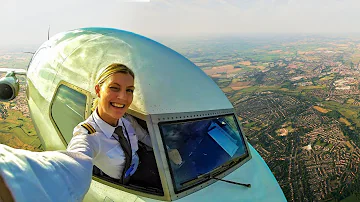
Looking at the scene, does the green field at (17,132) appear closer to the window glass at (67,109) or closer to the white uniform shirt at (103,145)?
the window glass at (67,109)

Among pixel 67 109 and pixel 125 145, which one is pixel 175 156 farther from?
pixel 67 109

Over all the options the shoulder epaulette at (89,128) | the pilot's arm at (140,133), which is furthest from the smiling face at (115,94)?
the pilot's arm at (140,133)

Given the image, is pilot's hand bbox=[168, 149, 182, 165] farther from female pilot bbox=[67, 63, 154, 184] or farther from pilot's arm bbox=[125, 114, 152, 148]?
female pilot bbox=[67, 63, 154, 184]

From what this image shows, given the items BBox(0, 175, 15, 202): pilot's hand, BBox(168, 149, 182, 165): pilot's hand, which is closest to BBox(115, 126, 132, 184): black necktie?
BBox(168, 149, 182, 165): pilot's hand

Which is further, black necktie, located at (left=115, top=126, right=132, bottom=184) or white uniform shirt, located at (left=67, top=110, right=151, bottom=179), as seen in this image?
black necktie, located at (left=115, top=126, right=132, bottom=184)

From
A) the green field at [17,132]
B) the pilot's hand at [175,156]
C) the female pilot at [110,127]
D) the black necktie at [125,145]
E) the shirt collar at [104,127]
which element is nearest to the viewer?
the female pilot at [110,127]

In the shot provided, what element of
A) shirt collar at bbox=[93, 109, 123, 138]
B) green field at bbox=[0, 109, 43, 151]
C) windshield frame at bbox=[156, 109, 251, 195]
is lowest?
green field at bbox=[0, 109, 43, 151]

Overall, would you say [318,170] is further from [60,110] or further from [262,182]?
[60,110]
